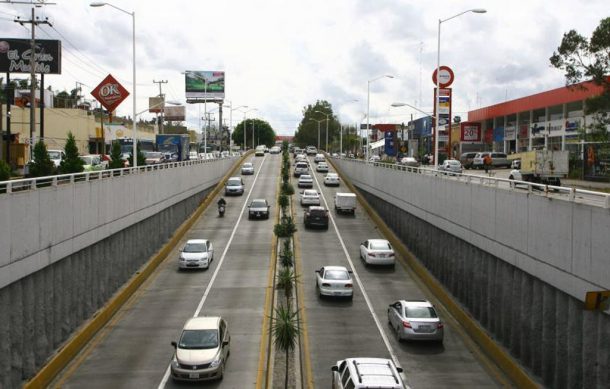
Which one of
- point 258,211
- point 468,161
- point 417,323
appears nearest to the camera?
point 417,323

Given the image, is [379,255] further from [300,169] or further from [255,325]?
[300,169]

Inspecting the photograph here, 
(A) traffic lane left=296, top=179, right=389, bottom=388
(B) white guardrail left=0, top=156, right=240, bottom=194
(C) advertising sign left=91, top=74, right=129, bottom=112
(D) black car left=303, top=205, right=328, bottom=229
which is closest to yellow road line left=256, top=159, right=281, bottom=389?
(A) traffic lane left=296, top=179, right=389, bottom=388

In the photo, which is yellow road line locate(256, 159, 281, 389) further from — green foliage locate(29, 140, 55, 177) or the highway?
green foliage locate(29, 140, 55, 177)

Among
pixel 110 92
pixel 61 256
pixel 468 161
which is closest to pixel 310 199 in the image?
pixel 110 92

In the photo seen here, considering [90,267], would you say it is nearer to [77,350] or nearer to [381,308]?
[77,350]

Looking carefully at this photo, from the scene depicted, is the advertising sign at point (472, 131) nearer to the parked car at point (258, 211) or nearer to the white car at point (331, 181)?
the white car at point (331, 181)

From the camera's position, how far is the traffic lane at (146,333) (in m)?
21.8

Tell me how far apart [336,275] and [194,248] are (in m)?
10.00

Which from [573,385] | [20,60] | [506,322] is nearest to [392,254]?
[506,322]

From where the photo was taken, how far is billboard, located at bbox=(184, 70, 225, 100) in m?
→ 148

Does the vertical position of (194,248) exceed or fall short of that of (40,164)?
it falls short

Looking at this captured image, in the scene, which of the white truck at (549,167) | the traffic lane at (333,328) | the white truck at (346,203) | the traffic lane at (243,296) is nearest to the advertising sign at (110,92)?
the traffic lane at (243,296)

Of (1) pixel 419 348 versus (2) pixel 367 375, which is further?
(1) pixel 419 348

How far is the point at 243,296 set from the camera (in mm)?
32062
